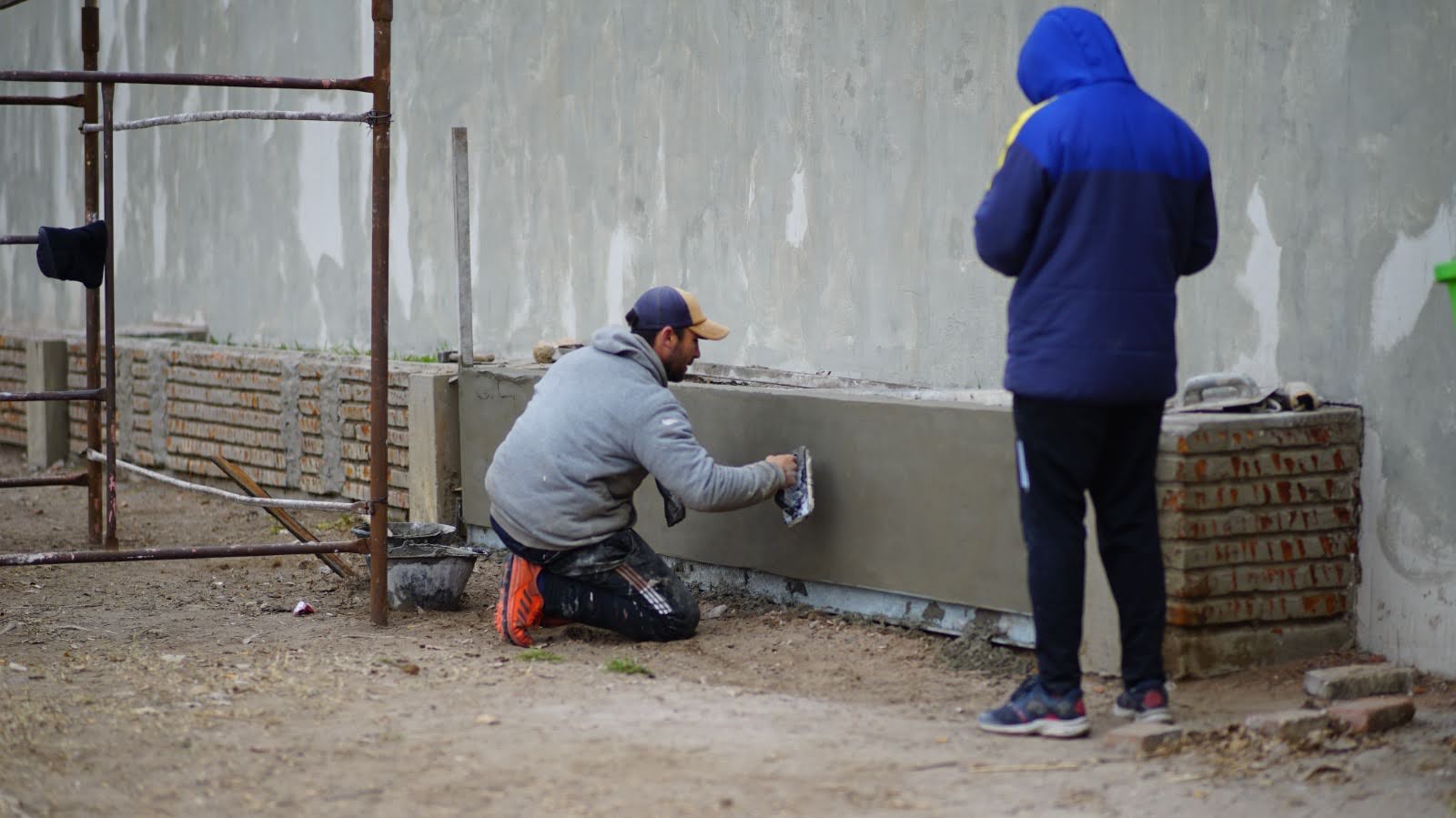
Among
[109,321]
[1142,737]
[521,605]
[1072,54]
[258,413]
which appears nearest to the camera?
[1142,737]

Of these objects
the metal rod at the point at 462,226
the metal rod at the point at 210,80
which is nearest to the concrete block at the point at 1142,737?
the metal rod at the point at 210,80

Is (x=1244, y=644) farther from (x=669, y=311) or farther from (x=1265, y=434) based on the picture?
(x=669, y=311)

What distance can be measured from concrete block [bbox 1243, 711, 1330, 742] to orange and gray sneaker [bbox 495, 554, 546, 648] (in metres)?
2.44

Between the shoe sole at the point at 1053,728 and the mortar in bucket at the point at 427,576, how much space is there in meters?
2.60

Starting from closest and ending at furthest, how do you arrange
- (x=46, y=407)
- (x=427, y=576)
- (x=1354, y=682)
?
(x=1354, y=682)
(x=427, y=576)
(x=46, y=407)

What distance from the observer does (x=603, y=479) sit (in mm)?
5629

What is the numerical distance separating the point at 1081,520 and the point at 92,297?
509 cm

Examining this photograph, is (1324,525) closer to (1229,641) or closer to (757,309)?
(1229,641)

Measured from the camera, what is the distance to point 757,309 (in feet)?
22.9

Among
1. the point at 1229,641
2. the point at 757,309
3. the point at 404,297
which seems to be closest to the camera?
the point at 1229,641

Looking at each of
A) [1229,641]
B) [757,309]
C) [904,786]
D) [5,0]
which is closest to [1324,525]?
[1229,641]

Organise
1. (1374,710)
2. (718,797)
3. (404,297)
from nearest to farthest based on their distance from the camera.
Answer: (718,797) → (1374,710) → (404,297)

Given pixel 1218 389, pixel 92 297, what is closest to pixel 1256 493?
pixel 1218 389

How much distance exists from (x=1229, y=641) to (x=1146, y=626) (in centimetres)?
64
